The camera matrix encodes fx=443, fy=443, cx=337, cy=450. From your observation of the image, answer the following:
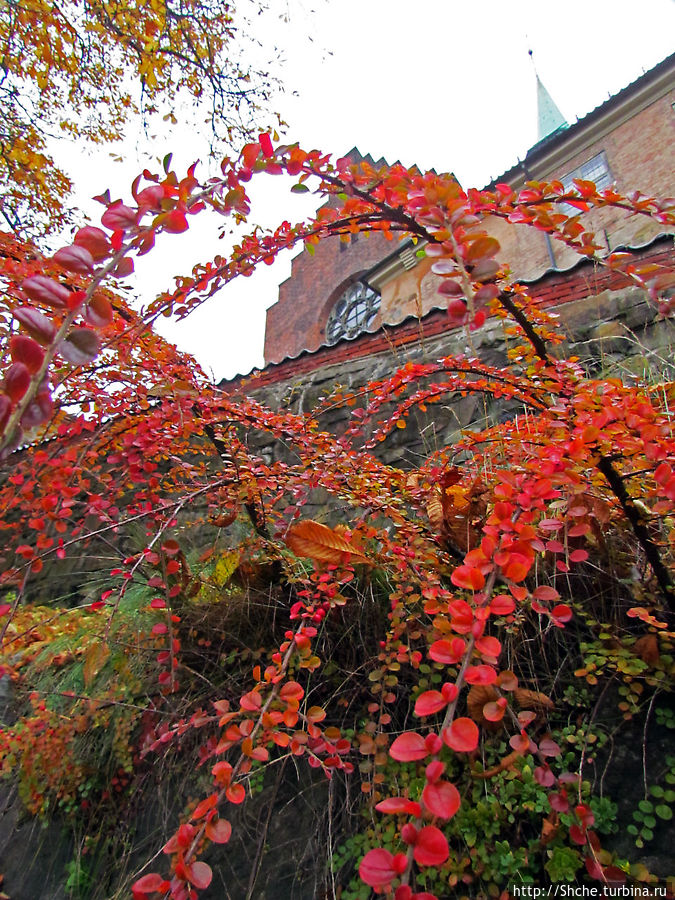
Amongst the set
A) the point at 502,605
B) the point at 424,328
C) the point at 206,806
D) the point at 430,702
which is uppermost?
the point at 424,328

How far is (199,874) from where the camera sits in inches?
23.9

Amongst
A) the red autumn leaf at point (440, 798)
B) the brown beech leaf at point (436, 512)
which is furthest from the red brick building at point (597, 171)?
the red autumn leaf at point (440, 798)

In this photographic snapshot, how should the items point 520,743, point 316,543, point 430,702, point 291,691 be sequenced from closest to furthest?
point 430,702 → point 520,743 → point 291,691 → point 316,543

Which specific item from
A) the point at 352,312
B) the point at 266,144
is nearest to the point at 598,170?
the point at 352,312

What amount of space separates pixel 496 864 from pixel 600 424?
0.94 metres

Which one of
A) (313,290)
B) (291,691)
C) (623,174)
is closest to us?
(291,691)

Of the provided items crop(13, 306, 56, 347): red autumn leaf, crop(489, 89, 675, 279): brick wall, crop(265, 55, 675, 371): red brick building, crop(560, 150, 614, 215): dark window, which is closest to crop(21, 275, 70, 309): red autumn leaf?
crop(13, 306, 56, 347): red autumn leaf

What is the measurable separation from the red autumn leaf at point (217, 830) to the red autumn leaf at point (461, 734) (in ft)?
1.34

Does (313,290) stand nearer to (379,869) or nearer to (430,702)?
→ (430,702)

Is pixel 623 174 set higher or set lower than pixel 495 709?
higher

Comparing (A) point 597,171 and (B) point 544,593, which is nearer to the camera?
(B) point 544,593

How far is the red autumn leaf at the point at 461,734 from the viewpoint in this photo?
0.48m

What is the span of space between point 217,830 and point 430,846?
0.41 meters

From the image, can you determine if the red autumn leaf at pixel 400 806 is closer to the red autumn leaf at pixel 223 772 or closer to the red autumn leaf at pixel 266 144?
the red autumn leaf at pixel 223 772
